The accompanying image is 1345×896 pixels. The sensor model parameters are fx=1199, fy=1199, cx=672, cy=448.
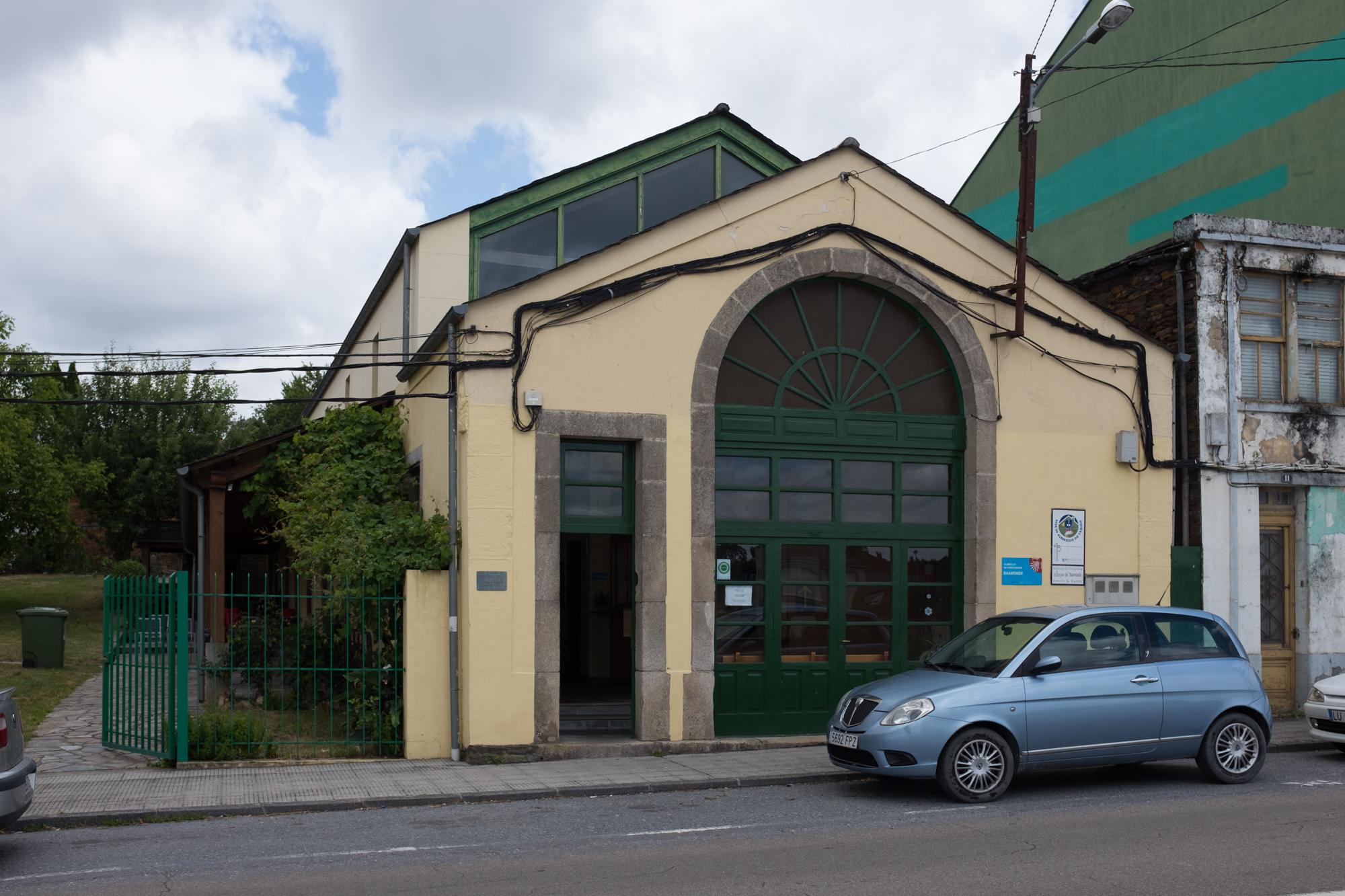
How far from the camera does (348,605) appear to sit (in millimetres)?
11875

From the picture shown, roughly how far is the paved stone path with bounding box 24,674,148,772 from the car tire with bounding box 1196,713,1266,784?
9.67 meters

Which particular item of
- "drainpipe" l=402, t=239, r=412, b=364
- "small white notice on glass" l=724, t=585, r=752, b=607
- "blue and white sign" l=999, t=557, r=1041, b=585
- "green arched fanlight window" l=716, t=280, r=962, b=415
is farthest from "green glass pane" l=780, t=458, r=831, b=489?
"drainpipe" l=402, t=239, r=412, b=364

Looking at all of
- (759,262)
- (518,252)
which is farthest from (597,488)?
(518,252)

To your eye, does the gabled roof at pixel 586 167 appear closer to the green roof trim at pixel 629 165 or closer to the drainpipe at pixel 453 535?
the green roof trim at pixel 629 165

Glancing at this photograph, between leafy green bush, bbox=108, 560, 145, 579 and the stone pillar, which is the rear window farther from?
leafy green bush, bbox=108, 560, 145, 579

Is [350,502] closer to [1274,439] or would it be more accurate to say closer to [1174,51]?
[1274,439]

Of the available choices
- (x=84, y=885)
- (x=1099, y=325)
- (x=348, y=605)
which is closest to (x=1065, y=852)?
(x=84, y=885)

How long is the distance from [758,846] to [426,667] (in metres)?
4.90

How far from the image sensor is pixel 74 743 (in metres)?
12.4

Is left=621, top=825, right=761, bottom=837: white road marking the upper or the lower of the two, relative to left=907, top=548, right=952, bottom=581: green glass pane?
lower

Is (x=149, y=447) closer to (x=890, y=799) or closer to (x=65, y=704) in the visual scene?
(x=65, y=704)

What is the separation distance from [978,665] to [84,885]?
6927 millimetres

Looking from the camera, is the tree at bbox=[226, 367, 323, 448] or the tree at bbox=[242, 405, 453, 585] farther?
the tree at bbox=[226, 367, 323, 448]

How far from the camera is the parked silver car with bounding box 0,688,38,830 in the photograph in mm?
7449
